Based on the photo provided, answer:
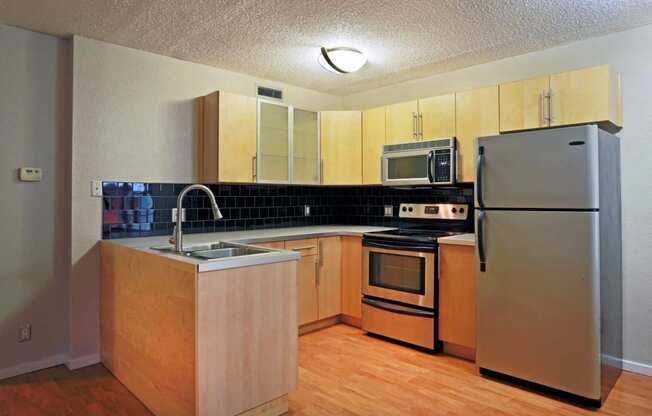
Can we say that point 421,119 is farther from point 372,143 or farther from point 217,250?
point 217,250

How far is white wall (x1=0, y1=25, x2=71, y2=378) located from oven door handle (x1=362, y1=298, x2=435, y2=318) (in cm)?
229

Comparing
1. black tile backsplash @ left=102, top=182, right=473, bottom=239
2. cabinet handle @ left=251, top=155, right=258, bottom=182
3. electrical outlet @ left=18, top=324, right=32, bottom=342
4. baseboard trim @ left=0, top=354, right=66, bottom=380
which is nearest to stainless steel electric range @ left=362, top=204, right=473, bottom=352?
black tile backsplash @ left=102, top=182, right=473, bottom=239

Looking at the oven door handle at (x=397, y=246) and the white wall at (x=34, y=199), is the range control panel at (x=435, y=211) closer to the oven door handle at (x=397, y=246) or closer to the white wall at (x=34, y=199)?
the oven door handle at (x=397, y=246)

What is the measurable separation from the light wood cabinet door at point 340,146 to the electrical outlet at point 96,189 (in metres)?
1.92

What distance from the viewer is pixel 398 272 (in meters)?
3.34

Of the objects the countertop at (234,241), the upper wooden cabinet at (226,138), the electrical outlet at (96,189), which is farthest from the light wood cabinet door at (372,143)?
the electrical outlet at (96,189)

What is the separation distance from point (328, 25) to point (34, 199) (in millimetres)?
2279

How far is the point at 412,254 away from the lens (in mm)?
3225

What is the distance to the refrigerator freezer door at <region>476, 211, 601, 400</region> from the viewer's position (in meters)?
2.33

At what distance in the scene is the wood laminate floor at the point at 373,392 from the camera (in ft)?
7.55

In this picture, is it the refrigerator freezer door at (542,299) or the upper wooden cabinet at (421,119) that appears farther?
the upper wooden cabinet at (421,119)

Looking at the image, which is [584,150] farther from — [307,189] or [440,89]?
[307,189]

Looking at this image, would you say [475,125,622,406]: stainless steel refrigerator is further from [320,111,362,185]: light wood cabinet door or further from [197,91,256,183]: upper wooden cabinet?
[197,91,256,183]: upper wooden cabinet

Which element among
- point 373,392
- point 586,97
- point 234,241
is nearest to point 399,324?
point 373,392
